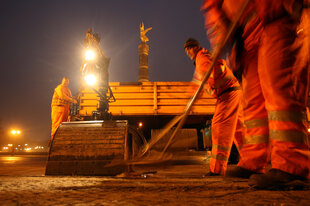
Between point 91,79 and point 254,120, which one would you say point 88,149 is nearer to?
point 254,120

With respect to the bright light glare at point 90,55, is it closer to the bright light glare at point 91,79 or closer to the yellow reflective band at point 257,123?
the bright light glare at point 91,79

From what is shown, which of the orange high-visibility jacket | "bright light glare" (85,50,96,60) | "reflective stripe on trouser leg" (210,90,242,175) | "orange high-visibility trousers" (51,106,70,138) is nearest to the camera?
"reflective stripe on trouser leg" (210,90,242,175)

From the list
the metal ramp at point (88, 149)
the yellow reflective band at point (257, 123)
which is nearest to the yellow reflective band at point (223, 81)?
the yellow reflective band at point (257, 123)

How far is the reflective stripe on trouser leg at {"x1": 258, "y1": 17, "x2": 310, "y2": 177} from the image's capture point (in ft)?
3.26

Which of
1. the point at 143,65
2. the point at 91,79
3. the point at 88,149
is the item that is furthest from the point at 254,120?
the point at 143,65

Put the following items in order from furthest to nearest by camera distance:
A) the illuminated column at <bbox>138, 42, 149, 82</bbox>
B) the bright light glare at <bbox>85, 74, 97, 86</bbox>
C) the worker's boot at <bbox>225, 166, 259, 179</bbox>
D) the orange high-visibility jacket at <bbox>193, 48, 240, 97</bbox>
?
the illuminated column at <bbox>138, 42, 149, 82</bbox>
the bright light glare at <bbox>85, 74, 97, 86</bbox>
the orange high-visibility jacket at <bbox>193, 48, 240, 97</bbox>
the worker's boot at <bbox>225, 166, 259, 179</bbox>

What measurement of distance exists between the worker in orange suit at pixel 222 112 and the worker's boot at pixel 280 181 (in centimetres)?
98

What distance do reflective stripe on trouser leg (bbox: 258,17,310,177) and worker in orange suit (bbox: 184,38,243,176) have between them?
0.96 metres

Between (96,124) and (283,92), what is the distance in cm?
219

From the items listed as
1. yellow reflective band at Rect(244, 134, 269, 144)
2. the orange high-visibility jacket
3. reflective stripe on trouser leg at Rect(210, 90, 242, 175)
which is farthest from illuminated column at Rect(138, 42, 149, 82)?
yellow reflective band at Rect(244, 134, 269, 144)

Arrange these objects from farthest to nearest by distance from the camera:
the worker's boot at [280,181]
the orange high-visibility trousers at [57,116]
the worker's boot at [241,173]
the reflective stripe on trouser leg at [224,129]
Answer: the orange high-visibility trousers at [57,116] → the reflective stripe on trouser leg at [224,129] → the worker's boot at [241,173] → the worker's boot at [280,181]

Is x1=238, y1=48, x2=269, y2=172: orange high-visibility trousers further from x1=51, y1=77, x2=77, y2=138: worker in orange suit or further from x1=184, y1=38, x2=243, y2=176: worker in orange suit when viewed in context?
x1=51, y1=77, x2=77, y2=138: worker in orange suit

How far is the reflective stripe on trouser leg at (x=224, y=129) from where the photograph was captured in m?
1.97

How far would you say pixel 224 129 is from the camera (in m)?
2.07
